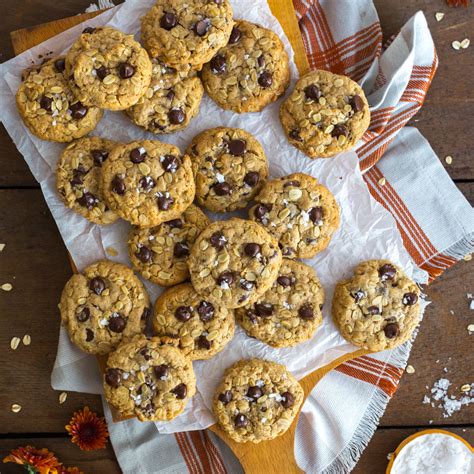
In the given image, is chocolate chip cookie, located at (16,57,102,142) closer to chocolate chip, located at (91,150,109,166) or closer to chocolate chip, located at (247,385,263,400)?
chocolate chip, located at (91,150,109,166)

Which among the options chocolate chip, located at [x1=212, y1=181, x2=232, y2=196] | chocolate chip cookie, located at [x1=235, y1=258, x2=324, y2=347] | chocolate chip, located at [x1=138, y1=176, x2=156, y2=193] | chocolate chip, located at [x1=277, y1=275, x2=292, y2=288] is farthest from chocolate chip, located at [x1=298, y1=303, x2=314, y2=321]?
chocolate chip, located at [x1=138, y1=176, x2=156, y2=193]

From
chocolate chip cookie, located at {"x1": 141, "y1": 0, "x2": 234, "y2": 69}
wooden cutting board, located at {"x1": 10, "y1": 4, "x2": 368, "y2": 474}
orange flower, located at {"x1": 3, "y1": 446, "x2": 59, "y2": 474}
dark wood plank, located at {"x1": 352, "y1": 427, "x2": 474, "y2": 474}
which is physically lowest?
dark wood plank, located at {"x1": 352, "y1": 427, "x2": 474, "y2": 474}

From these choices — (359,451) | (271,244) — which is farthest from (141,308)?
(359,451)

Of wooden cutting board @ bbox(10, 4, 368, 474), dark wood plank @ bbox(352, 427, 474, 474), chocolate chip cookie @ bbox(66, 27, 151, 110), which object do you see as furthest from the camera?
dark wood plank @ bbox(352, 427, 474, 474)

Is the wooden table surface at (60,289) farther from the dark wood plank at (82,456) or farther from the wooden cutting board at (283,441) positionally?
the wooden cutting board at (283,441)

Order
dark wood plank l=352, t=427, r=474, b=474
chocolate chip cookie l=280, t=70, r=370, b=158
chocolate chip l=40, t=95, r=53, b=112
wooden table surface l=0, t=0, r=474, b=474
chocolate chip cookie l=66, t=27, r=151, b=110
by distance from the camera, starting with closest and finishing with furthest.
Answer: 1. chocolate chip cookie l=66, t=27, r=151, b=110
2. chocolate chip l=40, t=95, r=53, b=112
3. chocolate chip cookie l=280, t=70, r=370, b=158
4. wooden table surface l=0, t=0, r=474, b=474
5. dark wood plank l=352, t=427, r=474, b=474

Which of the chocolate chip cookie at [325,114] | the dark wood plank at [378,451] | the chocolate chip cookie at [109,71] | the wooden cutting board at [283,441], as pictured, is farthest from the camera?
the dark wood plank at [378,451]

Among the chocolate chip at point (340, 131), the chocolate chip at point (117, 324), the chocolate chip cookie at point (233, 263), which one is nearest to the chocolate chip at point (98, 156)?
the chocolate chip cookie at point (233, 263)

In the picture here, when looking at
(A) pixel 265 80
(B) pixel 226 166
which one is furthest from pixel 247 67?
(B) pixel 226 166
